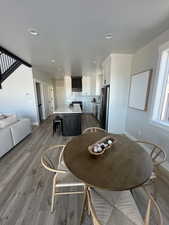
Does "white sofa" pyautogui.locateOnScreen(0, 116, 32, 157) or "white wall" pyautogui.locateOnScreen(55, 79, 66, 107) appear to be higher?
"white wall" pyautogui.locateOnScreen(55, 79, 66, 107)

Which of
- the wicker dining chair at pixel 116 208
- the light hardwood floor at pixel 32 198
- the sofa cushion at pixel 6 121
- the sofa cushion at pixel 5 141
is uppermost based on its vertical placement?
the sofa cushion at pixel 6 121

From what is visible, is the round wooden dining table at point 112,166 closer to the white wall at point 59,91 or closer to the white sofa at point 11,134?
the white sofa at point 11,134

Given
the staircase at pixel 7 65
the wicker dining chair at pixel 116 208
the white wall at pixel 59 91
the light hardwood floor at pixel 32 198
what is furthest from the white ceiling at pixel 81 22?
the white wall at pixel 59 91

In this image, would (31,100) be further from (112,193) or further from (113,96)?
(112,193)

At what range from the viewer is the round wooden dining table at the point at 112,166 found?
91cm

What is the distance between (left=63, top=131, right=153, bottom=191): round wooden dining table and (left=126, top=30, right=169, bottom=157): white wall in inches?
46.1

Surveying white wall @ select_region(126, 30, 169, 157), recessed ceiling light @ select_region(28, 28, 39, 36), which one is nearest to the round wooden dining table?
white wall @ select_region(126, 30, 169, 157)

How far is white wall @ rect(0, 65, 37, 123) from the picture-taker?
459cm

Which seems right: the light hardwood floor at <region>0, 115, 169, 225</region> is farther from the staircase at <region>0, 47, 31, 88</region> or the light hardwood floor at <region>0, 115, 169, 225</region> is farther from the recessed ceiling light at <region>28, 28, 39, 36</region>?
the staircase at <region>0, 47, 31, 88</region>

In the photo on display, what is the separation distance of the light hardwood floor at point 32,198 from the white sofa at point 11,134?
0.32 meters

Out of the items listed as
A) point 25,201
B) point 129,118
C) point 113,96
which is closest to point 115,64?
point 113,96

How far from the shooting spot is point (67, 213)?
4.71 feet

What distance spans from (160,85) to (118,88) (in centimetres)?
134

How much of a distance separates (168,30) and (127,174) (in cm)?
262
